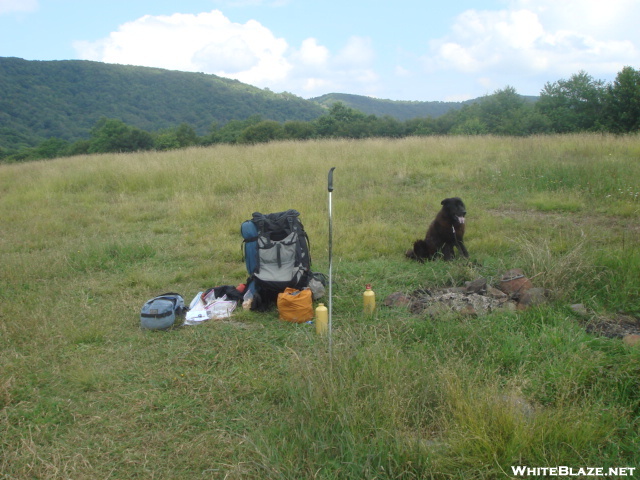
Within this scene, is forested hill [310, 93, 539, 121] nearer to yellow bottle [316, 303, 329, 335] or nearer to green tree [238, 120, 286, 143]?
green tree [238, 120, 286, 143]

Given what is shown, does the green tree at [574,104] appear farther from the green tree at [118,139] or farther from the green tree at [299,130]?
the green tree at [118,139]

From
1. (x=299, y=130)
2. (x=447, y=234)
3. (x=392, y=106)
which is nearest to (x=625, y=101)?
(x=299, y=130)

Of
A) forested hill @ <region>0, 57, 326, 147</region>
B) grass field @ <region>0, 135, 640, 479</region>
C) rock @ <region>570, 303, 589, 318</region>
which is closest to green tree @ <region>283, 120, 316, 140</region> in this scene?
forested hill @ <region>0, 57, 326, 147</region>

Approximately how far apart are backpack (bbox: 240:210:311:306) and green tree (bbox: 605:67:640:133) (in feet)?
76.4

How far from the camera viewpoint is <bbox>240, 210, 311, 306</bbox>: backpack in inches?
181

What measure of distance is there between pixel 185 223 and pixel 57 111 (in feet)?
191

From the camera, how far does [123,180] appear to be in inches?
464

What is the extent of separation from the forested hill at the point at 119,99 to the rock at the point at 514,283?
50306 millimetres

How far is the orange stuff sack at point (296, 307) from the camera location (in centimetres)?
426

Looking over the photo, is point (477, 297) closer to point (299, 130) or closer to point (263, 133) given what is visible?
point (263, 133)

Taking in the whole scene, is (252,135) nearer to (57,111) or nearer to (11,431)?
(11,431)

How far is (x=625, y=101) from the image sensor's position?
23109mm

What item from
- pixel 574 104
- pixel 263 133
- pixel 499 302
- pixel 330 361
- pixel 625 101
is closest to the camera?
pixel 330 361

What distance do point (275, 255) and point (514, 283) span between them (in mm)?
2421
